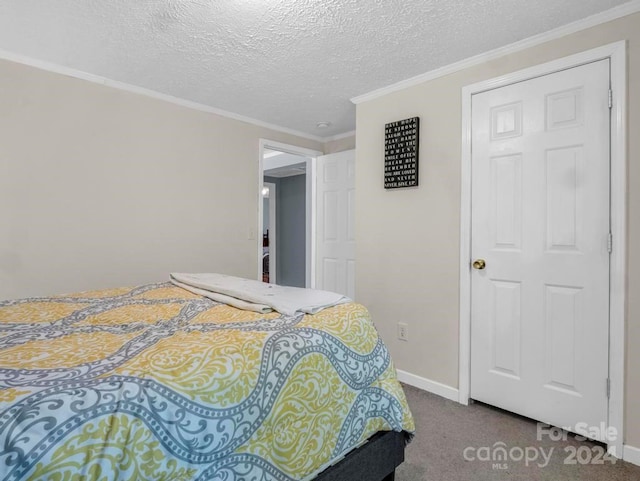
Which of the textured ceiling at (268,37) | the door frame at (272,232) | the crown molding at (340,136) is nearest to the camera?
the textured ceiling at (268,37)

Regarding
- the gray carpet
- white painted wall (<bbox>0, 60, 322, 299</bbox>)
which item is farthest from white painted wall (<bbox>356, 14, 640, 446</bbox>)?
white painted wall (<bbox>0, 60, 322, 299</bbox>)

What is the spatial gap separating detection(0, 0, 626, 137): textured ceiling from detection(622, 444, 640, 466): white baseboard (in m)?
2.17

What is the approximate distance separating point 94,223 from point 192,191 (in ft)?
2.56

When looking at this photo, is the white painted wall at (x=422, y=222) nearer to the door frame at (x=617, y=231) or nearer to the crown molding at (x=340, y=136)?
the door frame at (x=617, y=231)

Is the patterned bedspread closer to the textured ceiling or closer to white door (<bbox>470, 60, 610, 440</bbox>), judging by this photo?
white door (<bbox>470, 60, 610, 440</bbox>)

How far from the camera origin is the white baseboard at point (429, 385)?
2373 mm

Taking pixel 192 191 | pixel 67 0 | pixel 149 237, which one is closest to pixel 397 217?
pixel 192 191

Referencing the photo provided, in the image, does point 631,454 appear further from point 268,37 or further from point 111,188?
point 111,188

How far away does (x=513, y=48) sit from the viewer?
2094mm

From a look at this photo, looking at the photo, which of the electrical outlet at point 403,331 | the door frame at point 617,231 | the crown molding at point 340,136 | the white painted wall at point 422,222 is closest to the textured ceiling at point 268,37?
the white painted wall at point 422,222

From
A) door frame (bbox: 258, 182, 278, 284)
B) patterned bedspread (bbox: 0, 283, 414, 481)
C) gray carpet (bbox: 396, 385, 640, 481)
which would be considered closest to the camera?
patterned bedspread (bbox: 0, 283, 414, 481)

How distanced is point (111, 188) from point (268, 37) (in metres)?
1.57

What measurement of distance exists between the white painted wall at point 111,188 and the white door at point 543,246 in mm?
2097

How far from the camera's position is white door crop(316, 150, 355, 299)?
3.67 metres
